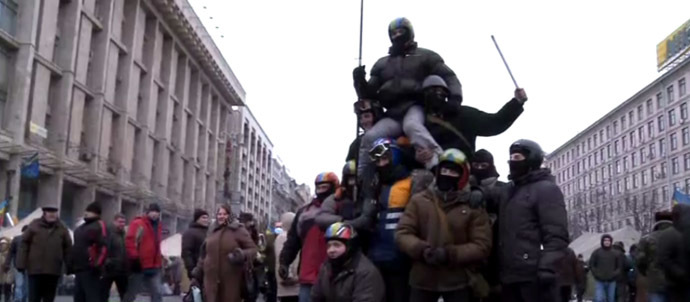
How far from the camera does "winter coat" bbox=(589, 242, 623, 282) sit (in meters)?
15.8

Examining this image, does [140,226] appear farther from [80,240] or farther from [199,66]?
[199,66]

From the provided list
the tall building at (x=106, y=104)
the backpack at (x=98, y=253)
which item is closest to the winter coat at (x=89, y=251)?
the backpack at (x=98, y=253)

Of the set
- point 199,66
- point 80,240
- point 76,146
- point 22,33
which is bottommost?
point 80,240

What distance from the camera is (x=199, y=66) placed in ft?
229

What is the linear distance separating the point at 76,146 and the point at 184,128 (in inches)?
917

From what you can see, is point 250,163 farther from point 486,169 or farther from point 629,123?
point 486,169

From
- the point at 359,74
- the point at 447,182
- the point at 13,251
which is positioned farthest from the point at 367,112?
the point at 13,251

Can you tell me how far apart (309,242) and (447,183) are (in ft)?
10.3

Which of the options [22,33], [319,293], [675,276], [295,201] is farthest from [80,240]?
[295,201]

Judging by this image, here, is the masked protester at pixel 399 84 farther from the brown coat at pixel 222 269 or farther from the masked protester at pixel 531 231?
the brown coat at pixel 222 269

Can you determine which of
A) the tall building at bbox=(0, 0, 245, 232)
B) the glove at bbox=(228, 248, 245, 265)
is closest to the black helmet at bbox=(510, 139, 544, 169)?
the glove at bbox=(228, 248, 245, 265)

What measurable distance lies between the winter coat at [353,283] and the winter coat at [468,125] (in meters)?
1.39

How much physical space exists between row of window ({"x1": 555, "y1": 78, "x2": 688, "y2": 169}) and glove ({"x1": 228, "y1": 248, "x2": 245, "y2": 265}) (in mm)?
85302

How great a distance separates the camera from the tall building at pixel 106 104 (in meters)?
35.7
